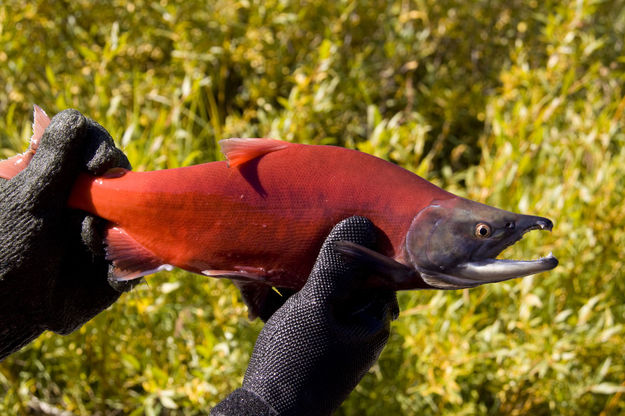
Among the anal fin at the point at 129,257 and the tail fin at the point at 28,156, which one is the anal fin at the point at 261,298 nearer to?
the anal fin at the point at 129,257

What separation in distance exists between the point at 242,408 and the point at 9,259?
57cm

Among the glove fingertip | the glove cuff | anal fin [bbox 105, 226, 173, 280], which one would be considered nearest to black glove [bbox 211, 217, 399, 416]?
the glove cuff

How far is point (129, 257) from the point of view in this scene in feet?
4.43

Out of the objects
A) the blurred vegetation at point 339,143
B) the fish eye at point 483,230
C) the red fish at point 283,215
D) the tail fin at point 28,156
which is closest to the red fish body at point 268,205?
Answer: the red fish at point 283,215

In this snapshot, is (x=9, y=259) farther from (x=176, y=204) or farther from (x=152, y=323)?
(x=152, y=323)

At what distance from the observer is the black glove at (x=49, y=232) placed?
1.37 meters

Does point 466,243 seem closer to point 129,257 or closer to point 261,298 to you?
point 261,298

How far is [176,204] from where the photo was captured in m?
1.31

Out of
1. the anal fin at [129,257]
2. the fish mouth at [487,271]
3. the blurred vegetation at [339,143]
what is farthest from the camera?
the blurred vegetation at [339,143]

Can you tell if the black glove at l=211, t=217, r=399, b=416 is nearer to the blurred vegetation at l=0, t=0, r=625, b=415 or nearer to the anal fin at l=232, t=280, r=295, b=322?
the anal fin at l=232, t=280, r=295, b=322

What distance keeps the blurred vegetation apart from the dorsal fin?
113 cm

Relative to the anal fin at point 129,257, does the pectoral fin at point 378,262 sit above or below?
above

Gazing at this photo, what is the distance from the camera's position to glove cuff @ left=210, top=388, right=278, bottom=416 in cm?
129

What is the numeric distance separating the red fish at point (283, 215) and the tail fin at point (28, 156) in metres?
0.21
